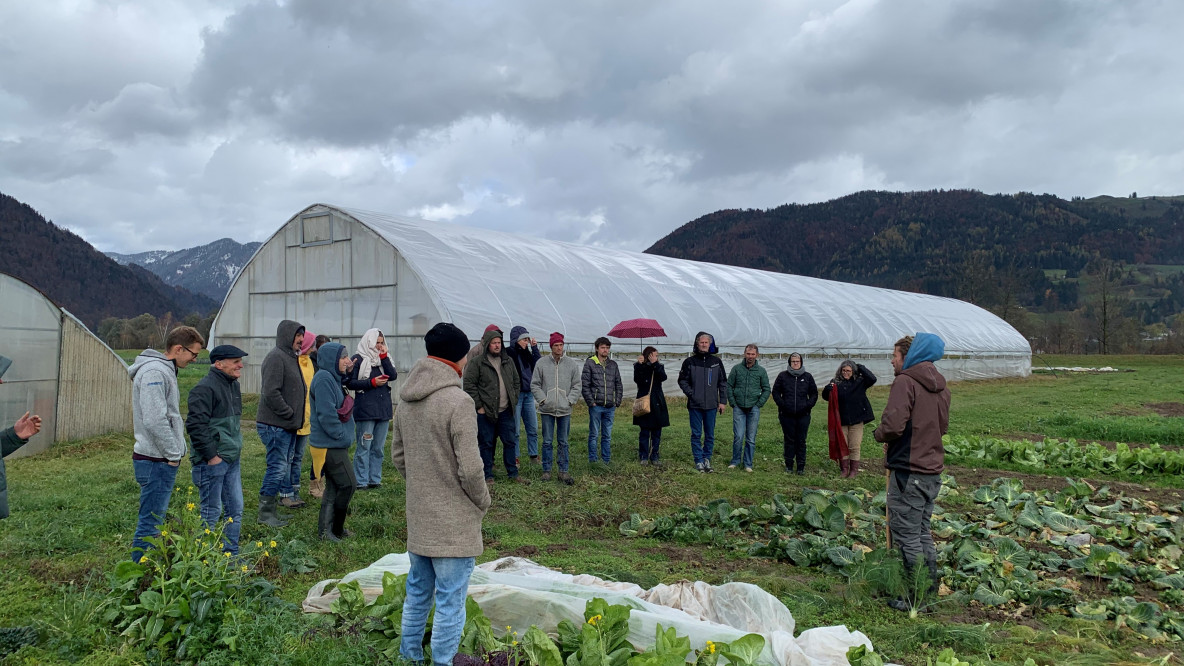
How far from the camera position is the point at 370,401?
8.35m

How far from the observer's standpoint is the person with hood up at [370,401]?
26.2 ft

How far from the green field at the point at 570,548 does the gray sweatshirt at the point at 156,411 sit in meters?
0.94

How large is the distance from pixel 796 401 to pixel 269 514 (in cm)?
685

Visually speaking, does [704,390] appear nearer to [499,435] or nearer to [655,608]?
[499,435]

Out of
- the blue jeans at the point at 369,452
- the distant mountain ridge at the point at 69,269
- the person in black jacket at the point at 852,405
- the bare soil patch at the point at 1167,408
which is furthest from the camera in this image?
the distant mountain ridge at the point at 69,269

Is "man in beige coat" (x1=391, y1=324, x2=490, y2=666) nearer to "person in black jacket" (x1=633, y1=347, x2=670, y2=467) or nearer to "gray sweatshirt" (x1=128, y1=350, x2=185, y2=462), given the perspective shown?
"gray sweatshirt" (x1=128, y1=350, x2=185, y2=462)

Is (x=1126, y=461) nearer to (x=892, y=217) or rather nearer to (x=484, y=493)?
(x=484, y=493)

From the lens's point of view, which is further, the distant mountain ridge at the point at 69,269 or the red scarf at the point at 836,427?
the distant mountain ridge at the point at 69,269

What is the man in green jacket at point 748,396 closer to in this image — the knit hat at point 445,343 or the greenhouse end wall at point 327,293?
the greenhouse end wall at point 327,293

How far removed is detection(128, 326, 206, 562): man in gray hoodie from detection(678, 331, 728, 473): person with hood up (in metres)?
6.62

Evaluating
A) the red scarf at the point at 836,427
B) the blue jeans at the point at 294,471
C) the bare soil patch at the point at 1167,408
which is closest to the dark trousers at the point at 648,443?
the red scarf at the point at 836,427

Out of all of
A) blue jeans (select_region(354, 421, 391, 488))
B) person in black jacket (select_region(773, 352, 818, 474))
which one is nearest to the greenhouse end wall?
blue jeans (select_region(354, 421, 391, 488))

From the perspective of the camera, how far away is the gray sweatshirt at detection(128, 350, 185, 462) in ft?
15.4

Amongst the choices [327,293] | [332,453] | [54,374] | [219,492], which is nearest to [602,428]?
[332,453]
